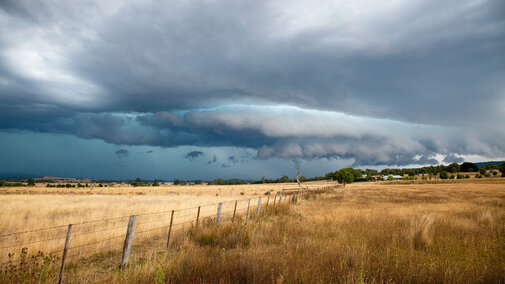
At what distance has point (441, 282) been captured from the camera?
5.41 metres

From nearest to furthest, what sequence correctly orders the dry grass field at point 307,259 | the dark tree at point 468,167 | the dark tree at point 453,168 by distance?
the dry grass field at point 307,259
the dark tree at point 468,167
the dark tree at point 453,168

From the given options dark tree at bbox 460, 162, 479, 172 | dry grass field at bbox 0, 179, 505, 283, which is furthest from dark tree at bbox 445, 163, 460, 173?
dry grass field at bbox 0, 179, 505, 283

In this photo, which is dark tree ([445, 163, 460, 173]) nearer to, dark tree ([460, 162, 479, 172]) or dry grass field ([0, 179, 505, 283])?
dark tree ([460, 162, 479, 172])

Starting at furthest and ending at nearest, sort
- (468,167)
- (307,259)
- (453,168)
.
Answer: (453,168) < (468,167) < (307,259)

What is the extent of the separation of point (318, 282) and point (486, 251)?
5.69 meters

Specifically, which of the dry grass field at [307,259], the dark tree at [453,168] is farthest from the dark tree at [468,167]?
the dry grass field at [307,259]

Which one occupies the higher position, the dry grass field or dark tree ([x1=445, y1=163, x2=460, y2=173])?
dark tree ([x1=445, y1=163, x2=460, y2=173])

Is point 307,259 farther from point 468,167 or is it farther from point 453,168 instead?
point 453,168

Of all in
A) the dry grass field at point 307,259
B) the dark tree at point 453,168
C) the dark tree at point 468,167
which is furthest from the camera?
the dark tree at point 453,168

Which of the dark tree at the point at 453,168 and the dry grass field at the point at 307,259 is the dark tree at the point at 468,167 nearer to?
the dark tree at the point at 453,168

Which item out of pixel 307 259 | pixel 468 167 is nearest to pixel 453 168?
pixel 468 167

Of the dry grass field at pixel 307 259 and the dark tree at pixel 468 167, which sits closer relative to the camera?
the dry grass field at pixel 307 259

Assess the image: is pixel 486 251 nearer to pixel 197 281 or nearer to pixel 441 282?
pixel 441 282

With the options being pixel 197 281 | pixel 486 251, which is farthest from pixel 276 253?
pixel 486 251
